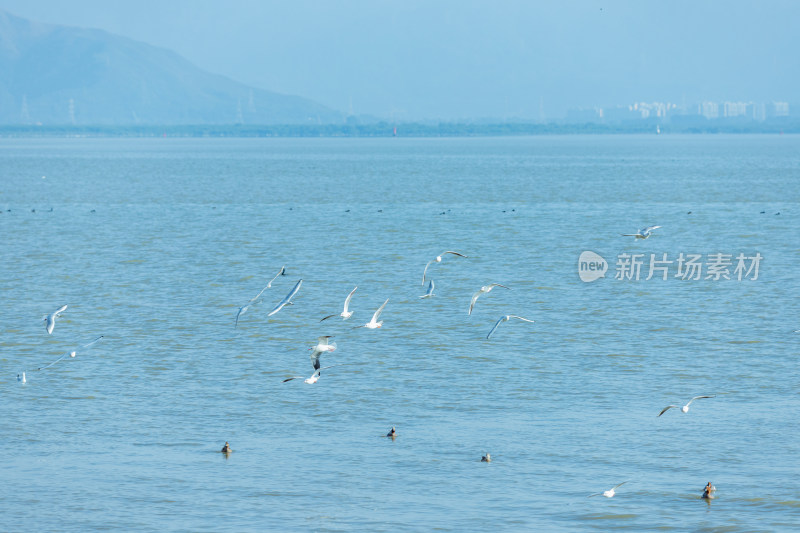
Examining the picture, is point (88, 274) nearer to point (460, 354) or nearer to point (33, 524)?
point (460, 354)

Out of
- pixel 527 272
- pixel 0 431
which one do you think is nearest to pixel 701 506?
pixel 0 431

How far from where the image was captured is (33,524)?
18.1 meters

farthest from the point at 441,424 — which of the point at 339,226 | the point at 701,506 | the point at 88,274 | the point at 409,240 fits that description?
the point at 339,226

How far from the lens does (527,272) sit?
4803cm

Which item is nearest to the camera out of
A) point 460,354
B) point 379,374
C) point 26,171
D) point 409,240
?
point 379,374

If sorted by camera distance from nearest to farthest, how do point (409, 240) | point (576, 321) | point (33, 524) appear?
point (33, 524)
point (576, 321)
point (409, 240)

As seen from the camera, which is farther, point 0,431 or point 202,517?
point 0,431

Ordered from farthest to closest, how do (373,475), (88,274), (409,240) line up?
(409,240), (88,274), (373,475)

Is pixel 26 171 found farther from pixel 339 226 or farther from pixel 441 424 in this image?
pixel 441 424

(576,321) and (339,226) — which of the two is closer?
(576,321)

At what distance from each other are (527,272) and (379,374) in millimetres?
21439

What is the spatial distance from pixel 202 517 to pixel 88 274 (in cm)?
3139

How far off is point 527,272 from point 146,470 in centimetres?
2967

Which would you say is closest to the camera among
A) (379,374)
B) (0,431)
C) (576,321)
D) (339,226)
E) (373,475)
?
(373,475)
